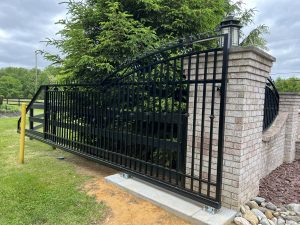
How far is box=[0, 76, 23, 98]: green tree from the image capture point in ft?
132

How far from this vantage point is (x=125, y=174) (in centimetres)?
343

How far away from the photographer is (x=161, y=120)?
2979 millimetres

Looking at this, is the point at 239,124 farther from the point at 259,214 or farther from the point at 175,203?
the point at 175,203

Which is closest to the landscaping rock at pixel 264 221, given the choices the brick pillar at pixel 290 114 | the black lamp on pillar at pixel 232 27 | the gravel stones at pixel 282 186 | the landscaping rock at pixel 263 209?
the landscaping rock at pixel 263 209

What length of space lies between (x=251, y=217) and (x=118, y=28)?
11.7 ft

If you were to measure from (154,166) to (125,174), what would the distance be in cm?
60

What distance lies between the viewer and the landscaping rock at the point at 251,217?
2312 millimetres

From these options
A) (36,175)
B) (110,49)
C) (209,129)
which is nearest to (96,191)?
(36,175)

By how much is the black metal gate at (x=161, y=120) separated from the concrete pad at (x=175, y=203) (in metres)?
0.11

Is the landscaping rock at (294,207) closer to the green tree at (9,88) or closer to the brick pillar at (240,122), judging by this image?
the brick pillar at (240,122)

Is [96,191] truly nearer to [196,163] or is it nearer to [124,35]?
[196,163]

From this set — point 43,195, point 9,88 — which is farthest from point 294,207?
point 9,88

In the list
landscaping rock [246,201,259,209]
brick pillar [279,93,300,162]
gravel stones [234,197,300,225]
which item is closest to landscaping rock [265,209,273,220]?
gravel stones [234,197,300,225]

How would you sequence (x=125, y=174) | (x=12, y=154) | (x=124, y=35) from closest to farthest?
(x=125, y=174) < (x=124, y=35) < (x=12, y=154)
